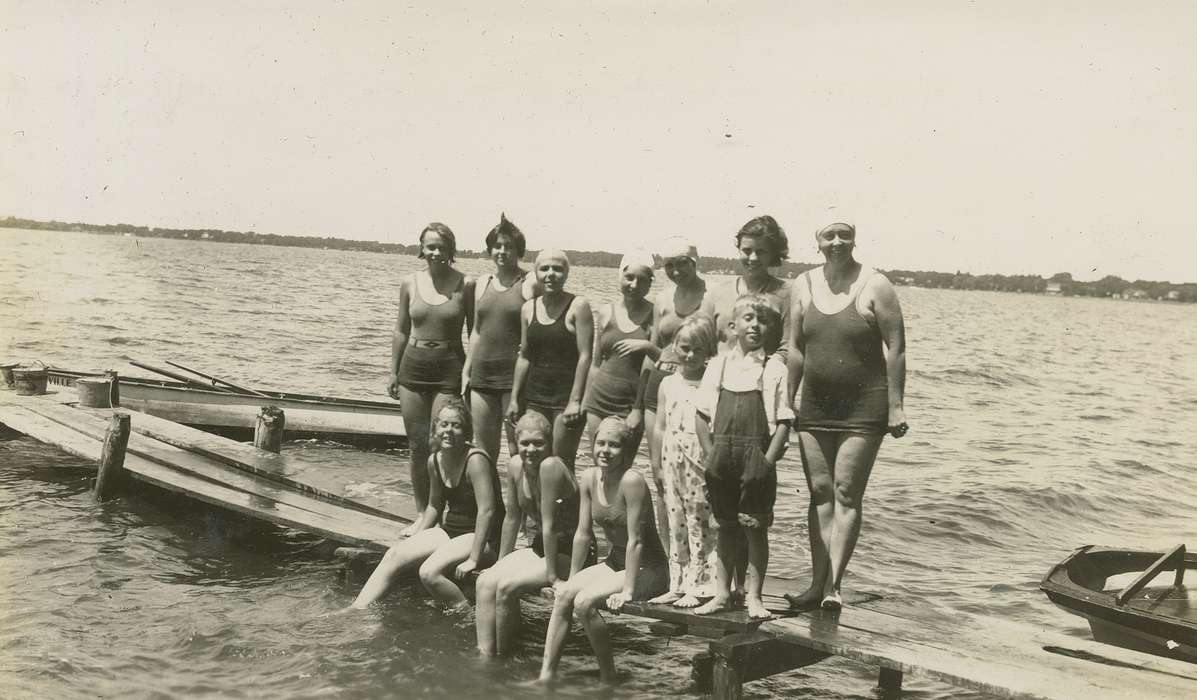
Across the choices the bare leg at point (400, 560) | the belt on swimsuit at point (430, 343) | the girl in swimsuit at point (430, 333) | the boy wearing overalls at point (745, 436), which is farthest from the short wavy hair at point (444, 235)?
the boy wearing overalls at point (745, 436)

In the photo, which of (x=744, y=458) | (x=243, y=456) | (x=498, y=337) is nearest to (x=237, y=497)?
(x=243, y=456)

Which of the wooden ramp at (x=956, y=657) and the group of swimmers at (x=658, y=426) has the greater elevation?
the group of swimmers at (x=658, y=426)

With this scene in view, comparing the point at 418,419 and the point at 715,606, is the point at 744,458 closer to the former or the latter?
the point at 715,606

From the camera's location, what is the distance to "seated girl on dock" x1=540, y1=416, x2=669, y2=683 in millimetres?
5902

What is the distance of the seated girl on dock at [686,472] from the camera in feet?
19.0

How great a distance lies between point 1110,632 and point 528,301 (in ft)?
18.1

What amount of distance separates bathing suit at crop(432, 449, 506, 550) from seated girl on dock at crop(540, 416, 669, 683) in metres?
0.84

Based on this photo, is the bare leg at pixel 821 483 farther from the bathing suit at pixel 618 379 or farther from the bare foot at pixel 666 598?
the bathing suit at pixel 618 379

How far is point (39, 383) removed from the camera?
1410 cm

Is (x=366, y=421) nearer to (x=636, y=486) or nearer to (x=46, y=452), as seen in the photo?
(x=46, y=452)

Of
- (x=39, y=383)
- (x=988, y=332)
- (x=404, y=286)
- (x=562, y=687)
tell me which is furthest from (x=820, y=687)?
(x=988, y=332)

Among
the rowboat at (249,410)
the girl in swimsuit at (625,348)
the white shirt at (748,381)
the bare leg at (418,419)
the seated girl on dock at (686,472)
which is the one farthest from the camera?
the rowboat at (249,410)

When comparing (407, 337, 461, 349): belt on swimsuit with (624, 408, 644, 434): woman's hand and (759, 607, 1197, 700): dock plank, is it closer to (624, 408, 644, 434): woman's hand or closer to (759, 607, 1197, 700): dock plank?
(624, 408, 644, 434): woman's hand

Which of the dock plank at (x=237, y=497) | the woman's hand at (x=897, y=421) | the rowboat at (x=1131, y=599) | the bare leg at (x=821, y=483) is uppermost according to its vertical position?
the woman's hand at (x=897, y=421)
